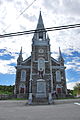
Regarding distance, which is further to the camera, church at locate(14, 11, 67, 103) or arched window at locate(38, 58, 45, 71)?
arched window at locate(38, 58, 45, 71)

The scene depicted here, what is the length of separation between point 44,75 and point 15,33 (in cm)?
2247

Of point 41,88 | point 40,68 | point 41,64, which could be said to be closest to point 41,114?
point 41,88

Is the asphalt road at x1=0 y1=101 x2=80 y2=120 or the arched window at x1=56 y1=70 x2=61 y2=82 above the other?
the arched window at x1=56 y1=70 x2=61 y2=82

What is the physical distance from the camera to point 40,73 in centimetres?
2677

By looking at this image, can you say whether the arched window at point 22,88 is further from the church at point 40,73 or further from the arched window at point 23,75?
the arched window at point 23,75

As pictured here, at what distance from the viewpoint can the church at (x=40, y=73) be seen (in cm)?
2561

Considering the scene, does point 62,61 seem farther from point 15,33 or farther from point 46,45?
point 15,33

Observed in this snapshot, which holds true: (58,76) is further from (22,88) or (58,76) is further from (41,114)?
(41,114)

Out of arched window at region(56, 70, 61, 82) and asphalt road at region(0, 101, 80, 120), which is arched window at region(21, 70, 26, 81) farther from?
asphalt road at region(0, 101, 80, 120)

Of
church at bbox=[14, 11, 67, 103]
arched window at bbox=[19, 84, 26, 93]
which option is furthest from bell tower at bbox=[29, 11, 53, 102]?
arched window at bbox=[19, 84, 26, 93]

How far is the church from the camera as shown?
25609 millimetres

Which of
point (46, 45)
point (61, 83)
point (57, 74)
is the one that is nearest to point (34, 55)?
point (46, 45)

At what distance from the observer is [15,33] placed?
16.0 ft

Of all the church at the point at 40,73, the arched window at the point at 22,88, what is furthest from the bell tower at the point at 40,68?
the arched window at the point at 22,88
